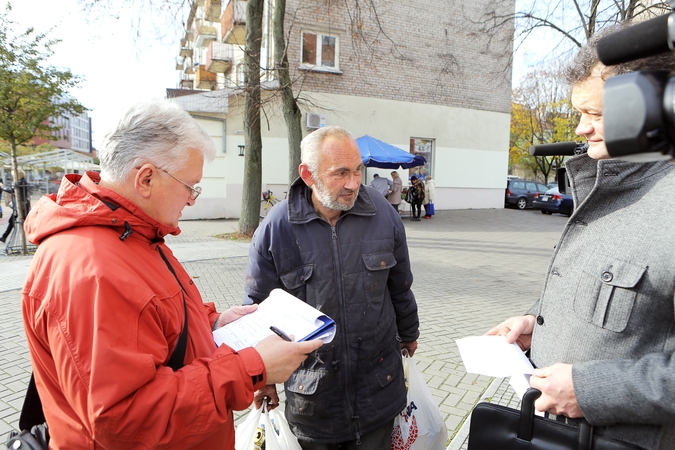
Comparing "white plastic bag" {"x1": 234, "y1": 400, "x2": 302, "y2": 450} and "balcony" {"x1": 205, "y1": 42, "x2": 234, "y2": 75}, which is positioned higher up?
"balcony" {"x1": 205, "y1": 42, "x2": 234, "y2": 75}

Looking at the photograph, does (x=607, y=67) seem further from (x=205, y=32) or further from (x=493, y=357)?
(x=205, y=32)

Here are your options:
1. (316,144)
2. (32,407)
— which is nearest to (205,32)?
(316,144)

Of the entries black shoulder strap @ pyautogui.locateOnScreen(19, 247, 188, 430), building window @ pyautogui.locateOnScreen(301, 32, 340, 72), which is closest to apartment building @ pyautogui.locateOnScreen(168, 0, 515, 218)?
building window @ pyautogui.locateOnScreen(301, 32, 340, 72)

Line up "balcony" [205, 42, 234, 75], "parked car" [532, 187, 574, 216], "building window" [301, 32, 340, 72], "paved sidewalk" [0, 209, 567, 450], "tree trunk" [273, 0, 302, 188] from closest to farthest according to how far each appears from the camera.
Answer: "paved sidewalk" [0, 209, 567, 450] < "tree trunk" [273, 0, 302, 188] < "building window" [301, 32, 340, 72] < "balcony" [205, 42, 234, 75] < "parked car" [532, 187, 574, 216]

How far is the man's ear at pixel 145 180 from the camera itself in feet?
4.95

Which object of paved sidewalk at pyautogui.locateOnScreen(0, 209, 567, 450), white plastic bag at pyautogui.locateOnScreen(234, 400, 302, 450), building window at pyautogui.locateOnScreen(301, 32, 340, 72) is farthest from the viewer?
building window at pyautogui.locateOnScreen(301, 32, 340, 72)

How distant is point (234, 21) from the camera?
1672 centimetres

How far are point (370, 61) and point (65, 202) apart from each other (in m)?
18.3

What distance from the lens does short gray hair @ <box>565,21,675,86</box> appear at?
1366mm

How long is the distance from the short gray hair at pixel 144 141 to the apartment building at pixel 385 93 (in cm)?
1476

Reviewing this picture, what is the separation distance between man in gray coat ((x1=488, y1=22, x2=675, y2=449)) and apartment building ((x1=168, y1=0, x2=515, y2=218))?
15.1 meters

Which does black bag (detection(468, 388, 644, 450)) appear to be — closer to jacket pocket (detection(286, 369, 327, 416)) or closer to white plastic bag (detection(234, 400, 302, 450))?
jacket pocket (detection(286, 369, 327, 416))

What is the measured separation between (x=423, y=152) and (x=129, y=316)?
20.6m

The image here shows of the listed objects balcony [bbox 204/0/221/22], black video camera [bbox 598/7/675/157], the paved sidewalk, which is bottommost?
the paved sidewalk
